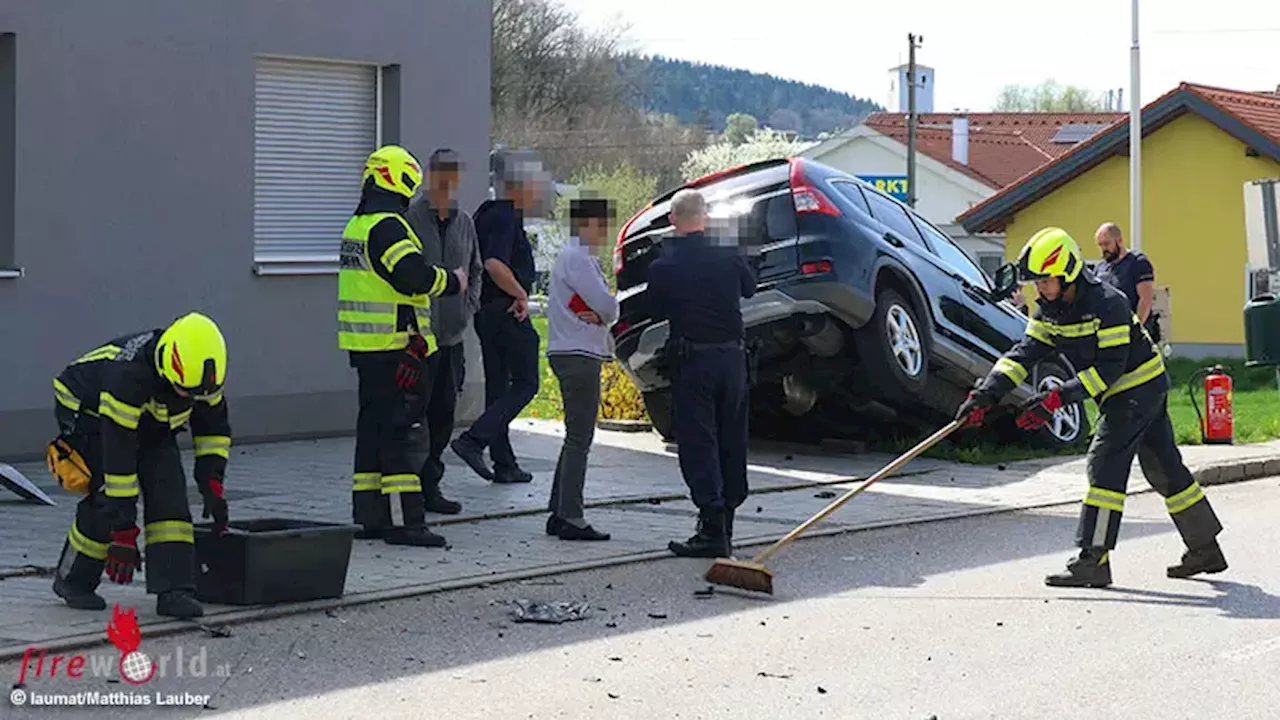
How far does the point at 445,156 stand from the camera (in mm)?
11172

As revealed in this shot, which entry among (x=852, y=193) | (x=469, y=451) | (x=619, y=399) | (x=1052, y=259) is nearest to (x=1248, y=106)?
(x=619, y=399)

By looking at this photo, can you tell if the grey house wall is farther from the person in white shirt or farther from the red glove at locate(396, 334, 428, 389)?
the red glove at locate(396, 334, 428, 389)

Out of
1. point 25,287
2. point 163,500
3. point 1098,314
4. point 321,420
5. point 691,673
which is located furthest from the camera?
point 321,420

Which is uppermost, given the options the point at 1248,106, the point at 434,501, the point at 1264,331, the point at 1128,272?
the point at 1248,106

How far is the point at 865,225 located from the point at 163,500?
7.28 m

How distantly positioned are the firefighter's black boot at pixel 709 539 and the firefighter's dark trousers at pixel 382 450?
55.2 inches

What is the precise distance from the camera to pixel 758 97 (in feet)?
574

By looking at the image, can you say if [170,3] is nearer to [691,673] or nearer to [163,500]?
[163,500]

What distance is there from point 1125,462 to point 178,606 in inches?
185

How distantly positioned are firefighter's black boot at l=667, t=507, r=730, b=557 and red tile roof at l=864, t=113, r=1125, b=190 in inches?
2246

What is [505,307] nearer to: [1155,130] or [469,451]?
[469,451]

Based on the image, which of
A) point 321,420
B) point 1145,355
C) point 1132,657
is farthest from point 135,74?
point 1132,657

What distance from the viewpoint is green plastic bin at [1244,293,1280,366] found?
18.2 metres

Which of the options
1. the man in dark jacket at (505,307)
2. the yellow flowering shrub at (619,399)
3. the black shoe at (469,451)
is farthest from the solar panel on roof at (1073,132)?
the black shoe at (469,451)
